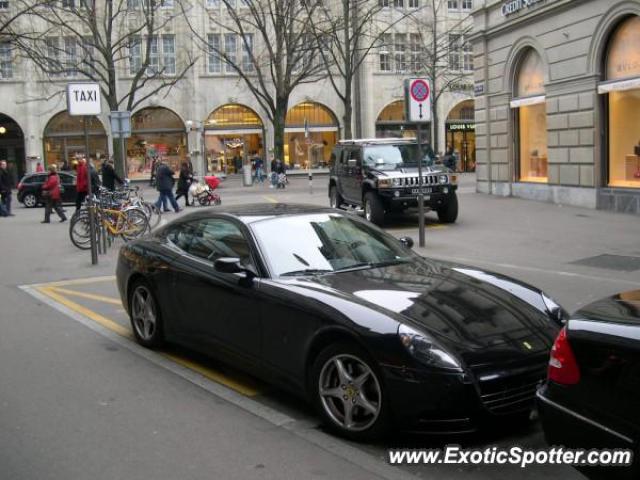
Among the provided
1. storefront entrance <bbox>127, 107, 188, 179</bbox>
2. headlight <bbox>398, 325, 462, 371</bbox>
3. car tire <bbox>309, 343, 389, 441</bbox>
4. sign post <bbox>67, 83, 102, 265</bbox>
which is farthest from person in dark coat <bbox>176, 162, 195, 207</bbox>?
storefront entrance <bbox>127, 107, 188, 179</bbox>

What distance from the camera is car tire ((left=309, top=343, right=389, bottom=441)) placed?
435cm

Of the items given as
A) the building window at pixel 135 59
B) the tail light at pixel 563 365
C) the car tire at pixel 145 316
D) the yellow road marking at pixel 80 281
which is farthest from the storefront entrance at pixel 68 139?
the tail light at pixel 563 365

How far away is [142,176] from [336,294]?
4769cm

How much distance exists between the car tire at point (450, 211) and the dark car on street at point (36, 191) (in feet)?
56.7

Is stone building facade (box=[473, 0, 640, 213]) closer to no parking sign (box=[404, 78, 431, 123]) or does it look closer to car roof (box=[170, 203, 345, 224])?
no parking sign (box=[404, 78, 431, 123])

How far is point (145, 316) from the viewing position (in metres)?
6.89

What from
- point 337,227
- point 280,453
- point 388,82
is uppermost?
point 388,82

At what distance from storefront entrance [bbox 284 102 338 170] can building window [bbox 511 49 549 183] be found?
28.9 meters

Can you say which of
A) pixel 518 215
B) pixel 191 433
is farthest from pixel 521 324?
pixel 518 215

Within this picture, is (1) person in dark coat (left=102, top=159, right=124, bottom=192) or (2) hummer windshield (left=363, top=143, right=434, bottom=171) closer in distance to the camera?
(2) hummer windshield (left=363, top=143, right=434, bottom=171)

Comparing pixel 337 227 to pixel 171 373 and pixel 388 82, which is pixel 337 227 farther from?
pixel 388 82

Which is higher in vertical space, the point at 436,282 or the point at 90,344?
the point at 436,282

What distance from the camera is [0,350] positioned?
277 inches

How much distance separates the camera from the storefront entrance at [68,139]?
1913 inches
